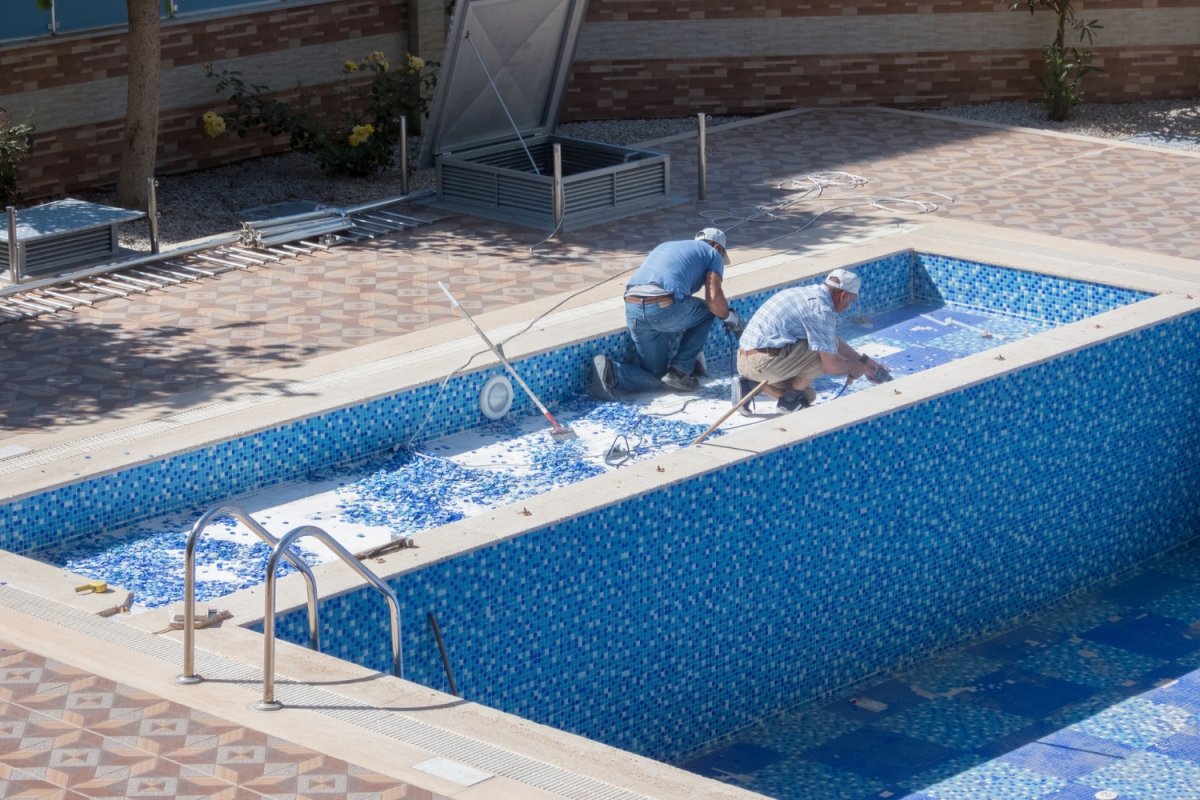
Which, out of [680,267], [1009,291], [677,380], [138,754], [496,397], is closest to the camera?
[138,754]

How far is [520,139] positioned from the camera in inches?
627

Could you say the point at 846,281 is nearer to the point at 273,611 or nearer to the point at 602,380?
the point at 602,380

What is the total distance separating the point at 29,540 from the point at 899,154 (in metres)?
10.5

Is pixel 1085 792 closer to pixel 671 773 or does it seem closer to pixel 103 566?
pixel 671 773

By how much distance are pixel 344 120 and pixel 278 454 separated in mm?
8707

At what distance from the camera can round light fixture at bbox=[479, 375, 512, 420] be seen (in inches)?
441

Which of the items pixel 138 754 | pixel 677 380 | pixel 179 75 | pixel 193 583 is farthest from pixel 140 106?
pixel 138 754

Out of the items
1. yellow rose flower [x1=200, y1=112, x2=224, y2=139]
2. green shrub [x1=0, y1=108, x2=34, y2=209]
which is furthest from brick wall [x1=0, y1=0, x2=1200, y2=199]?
green shrub [x1=0, y1=108, x2=34, y2=209]

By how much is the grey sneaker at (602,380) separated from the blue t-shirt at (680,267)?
54 centimetres

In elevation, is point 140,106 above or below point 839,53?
below

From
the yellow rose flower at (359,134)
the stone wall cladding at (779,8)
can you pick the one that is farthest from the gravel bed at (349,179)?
the stone wall cladding at (779,8)

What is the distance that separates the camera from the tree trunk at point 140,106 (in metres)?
14.9

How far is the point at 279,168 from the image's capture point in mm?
17406

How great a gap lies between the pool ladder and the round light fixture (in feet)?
12.9
